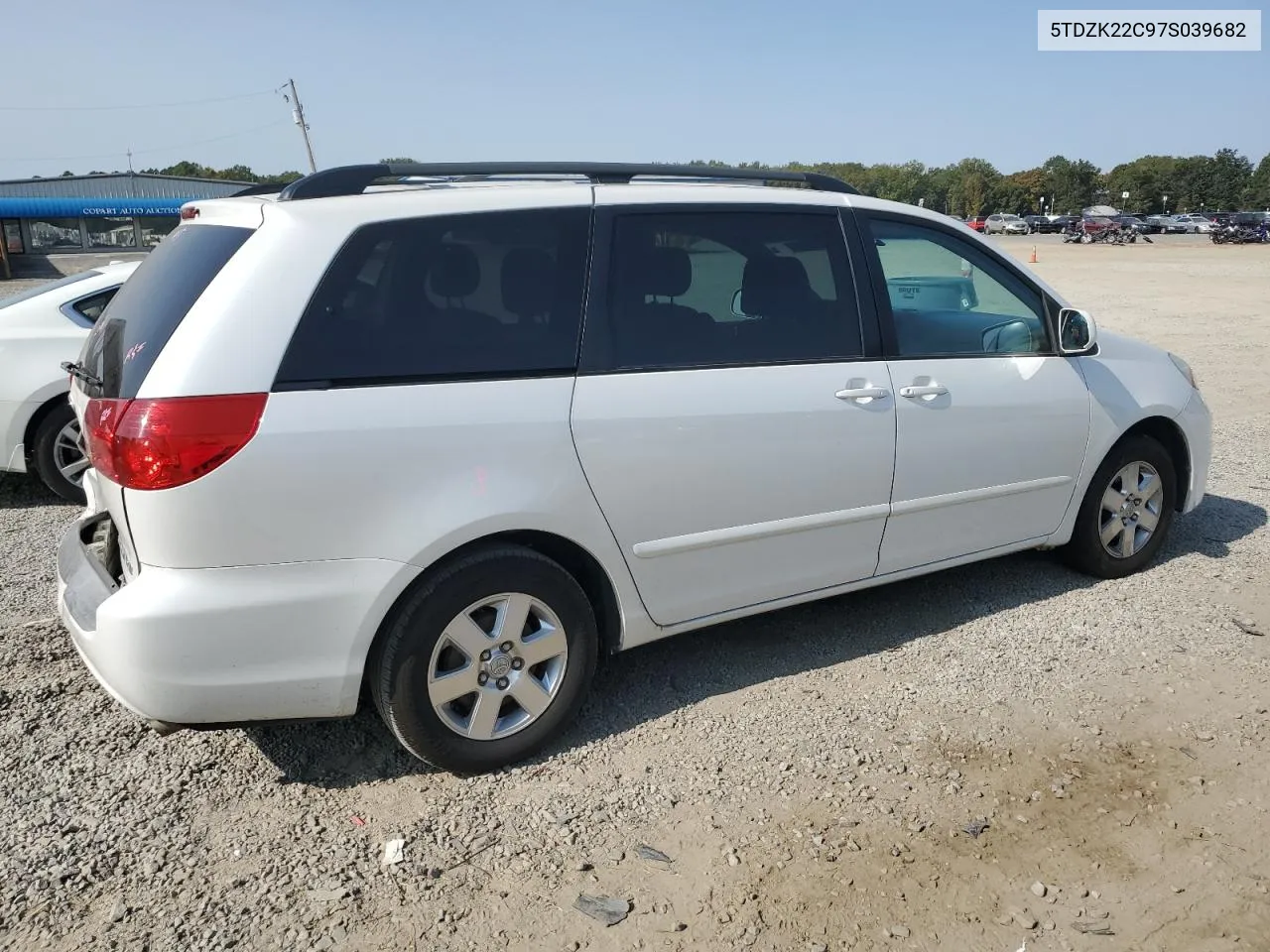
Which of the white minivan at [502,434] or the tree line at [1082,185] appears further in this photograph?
the tree line at [1082,185]

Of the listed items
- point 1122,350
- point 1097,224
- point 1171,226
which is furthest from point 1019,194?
point 1122,350

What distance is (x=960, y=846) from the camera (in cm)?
289

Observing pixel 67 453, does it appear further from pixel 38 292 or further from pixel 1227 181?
pixel 1227 181

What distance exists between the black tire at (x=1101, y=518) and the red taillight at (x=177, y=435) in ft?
12.3

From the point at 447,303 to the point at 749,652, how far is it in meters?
1.97

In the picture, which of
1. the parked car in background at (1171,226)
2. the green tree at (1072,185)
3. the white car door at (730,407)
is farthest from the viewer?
the green tree at (1072,185)

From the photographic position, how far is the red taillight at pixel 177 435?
8.69 feet

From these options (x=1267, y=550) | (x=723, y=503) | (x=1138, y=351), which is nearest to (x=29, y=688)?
Result: (x=723, y=503)

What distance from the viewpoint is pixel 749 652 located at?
414 centimetres

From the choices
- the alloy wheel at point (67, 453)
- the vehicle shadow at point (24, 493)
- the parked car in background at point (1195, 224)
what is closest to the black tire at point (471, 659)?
the alloy wheel at point (67, 453)

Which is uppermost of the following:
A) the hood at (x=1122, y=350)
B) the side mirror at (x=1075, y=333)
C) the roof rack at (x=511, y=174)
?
the roof rack at (x=511, y=174)

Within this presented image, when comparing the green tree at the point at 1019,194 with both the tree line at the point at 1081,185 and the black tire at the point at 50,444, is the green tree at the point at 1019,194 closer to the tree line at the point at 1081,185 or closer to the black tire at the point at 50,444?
the tree line at the point at 1081,185

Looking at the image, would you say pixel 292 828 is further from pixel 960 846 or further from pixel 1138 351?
pixel 1138 351

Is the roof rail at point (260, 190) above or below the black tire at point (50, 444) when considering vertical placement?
above
